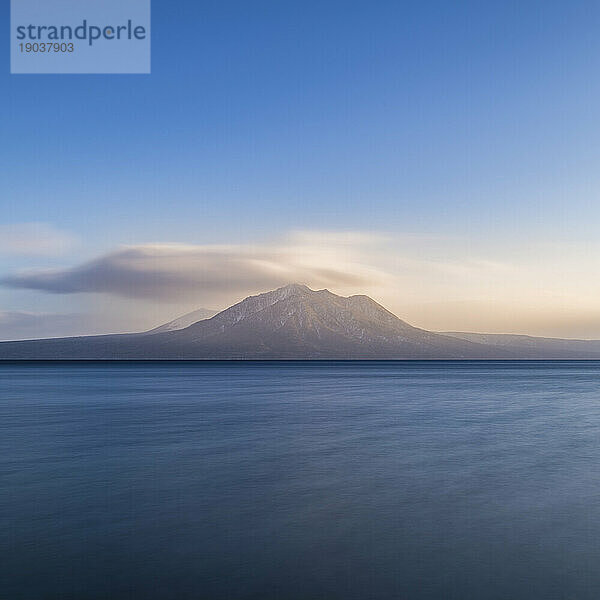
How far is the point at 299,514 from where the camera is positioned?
12.9m

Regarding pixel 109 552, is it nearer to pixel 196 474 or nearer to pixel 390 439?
pixel 196 474

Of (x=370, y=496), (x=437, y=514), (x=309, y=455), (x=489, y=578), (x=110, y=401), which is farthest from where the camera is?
(x=110, y=401)

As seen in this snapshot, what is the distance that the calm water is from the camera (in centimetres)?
911

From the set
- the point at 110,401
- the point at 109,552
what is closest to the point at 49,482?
the point at 109,552

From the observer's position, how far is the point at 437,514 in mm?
13055

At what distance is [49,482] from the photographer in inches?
640

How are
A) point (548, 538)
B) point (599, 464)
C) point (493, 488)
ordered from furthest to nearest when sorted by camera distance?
1. point (599, 464)
2. point (493, 488)
3. point (548, 538)

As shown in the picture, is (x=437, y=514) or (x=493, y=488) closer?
(x=437, y=514)

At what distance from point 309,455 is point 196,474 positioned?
476cm

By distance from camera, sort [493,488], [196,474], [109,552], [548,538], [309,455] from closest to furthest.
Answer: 1. [109,552]
2. [548,538]
3. [493,488]
4. [196,474]
5. [309,455]

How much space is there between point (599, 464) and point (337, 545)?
12.4 m

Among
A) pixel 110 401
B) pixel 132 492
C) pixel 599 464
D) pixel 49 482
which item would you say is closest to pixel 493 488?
pixel 599 464

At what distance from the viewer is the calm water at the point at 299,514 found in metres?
9.11

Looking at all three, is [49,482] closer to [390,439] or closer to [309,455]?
[309,455]
